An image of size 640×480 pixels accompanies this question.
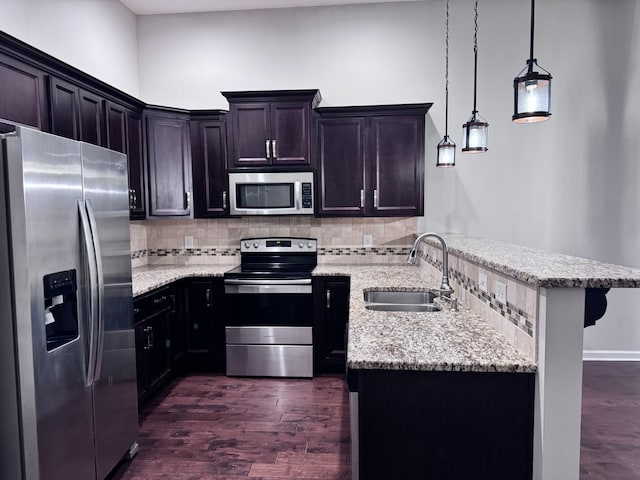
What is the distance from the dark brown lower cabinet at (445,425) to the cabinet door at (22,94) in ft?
6.95

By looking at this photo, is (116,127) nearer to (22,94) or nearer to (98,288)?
(22,94)

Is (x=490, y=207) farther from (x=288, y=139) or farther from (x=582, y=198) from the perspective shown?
(x=288, y=139)

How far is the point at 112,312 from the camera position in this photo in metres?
2.15

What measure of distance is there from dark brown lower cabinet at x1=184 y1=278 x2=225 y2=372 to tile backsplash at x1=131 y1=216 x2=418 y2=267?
2.06 feet

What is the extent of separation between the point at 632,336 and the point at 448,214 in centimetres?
206

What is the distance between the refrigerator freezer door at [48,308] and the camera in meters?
1.56

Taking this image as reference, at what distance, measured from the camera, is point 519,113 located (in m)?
1.73

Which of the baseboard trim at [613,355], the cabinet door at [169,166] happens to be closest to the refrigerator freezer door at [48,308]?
the cabinet door at [169,166]

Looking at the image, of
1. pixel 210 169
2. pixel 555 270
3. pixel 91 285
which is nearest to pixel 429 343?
pixel 555 270

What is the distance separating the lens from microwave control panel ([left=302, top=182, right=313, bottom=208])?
3.66 m

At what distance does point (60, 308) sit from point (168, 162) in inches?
82.9

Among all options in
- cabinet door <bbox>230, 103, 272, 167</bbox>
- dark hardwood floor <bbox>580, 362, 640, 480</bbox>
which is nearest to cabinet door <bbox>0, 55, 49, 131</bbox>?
cabinet door <bbox>230, 103, 272, 167</bbox>

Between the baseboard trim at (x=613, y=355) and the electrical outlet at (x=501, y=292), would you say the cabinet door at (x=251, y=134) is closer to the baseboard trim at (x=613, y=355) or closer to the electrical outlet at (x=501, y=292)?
the electrical outlet at (x=501, y=292)

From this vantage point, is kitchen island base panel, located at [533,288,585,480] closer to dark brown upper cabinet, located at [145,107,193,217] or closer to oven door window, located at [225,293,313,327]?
oven door window, located at [225,293,313,327]
